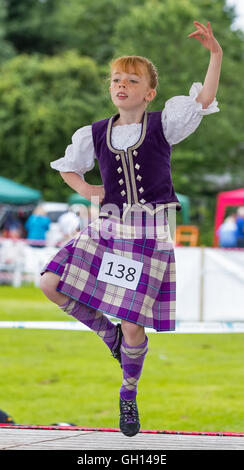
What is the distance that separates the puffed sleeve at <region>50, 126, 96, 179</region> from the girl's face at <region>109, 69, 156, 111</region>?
178 millimetres

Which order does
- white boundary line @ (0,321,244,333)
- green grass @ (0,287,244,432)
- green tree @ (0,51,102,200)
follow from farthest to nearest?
green tree @ (0,51,102,200)
green grass @ (0,287,244,432)
white boundary line @ (0,321,244,333)

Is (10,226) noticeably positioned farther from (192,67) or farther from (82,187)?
(82,187)

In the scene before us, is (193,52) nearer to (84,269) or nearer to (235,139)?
(235,139)

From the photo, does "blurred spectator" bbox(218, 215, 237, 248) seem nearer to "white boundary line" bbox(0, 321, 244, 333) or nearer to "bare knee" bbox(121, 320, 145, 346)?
"white boundary line" bbox(0, 321, 244, 333)

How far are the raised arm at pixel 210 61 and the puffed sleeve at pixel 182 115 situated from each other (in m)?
0.02

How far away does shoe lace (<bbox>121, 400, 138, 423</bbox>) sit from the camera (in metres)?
3.05

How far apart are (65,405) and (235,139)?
23.3 m

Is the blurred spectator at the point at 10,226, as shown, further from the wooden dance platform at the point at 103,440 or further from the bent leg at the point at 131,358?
the bent leg at the point at 131,358

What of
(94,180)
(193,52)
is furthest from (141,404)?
(193,52)

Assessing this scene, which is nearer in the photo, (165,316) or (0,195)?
(165,316)

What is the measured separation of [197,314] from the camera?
8.43m

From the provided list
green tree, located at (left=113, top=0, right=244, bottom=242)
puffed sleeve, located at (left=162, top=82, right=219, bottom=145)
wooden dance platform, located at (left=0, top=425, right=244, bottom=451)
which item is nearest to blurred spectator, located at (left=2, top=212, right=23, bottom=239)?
green tree, located at (left=113, top=0, right=244, bottom=242)

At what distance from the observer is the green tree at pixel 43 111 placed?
87.4 ft

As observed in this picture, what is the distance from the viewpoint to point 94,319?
3.23 m
